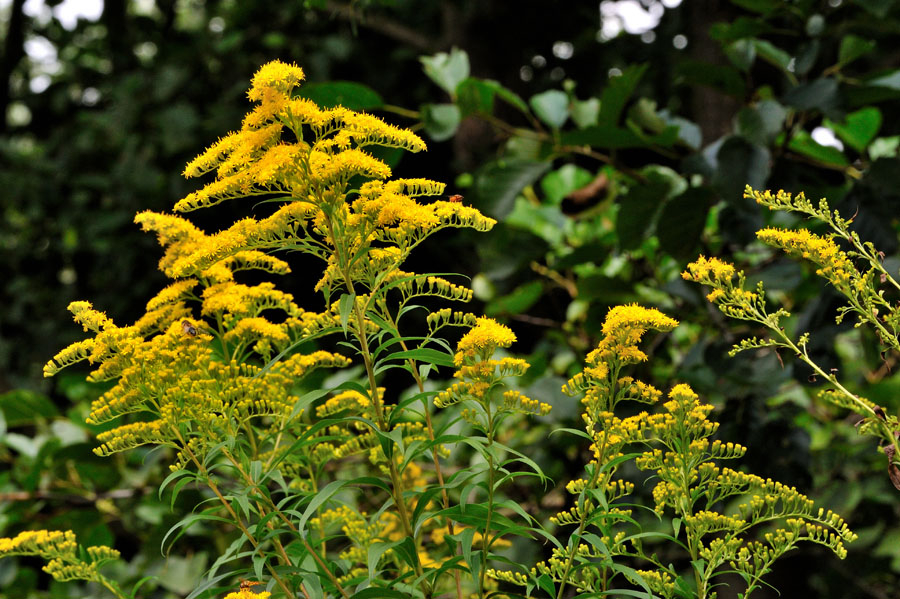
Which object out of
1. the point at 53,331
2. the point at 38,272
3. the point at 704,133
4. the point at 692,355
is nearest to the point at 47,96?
the point at 38,272

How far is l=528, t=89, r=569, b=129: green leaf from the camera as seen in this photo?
4.95 feet

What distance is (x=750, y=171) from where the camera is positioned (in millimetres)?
1306

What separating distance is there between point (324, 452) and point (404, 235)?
248 millimetres

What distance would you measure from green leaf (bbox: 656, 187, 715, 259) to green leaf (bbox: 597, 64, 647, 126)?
Result: 180 millimetres

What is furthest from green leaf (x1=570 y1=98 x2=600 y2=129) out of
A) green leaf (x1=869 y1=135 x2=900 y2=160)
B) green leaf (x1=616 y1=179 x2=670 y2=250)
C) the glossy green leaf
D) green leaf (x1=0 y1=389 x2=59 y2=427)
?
green leaf (x1=0 y1=389 x2=59 y2=427)

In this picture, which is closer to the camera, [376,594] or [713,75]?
[376,594]

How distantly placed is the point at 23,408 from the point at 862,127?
1.85 metres

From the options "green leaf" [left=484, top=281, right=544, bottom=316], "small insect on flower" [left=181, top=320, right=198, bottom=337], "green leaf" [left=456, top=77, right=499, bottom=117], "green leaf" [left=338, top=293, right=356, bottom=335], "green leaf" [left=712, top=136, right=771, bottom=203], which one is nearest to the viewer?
"green leaf" [left=338, top=293, right=356, bottom=335]

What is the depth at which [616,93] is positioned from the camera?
137cm

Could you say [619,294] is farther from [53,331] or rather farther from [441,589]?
[53,331]

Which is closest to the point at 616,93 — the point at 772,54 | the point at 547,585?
the point at 772,54

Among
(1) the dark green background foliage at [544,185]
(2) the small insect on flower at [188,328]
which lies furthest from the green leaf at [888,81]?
(2) the small insect on flower at [188,328]

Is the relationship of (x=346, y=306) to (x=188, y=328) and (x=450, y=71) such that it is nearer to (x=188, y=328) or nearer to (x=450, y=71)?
(x=188, y=328)

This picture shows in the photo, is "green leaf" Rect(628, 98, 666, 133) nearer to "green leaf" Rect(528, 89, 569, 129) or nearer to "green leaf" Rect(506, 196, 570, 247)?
"green leaf" Rect(528, 89, 569, 129)
